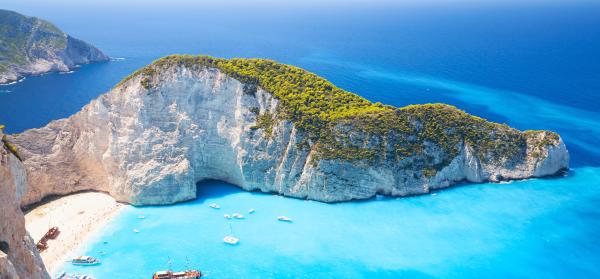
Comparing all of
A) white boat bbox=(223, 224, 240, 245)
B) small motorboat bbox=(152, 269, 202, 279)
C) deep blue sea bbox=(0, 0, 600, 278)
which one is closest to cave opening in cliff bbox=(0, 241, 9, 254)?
small motorboat bbox=(152, 269, 202, 279)

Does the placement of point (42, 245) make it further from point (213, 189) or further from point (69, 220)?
point (213, 189)

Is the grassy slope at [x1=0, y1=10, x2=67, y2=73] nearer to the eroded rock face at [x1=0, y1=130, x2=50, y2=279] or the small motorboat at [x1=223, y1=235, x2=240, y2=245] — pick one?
the small motorboat at [x1=223, y1=235, x2=240, y2=245]

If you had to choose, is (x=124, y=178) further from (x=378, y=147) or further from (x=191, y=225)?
(x=378, y=147)

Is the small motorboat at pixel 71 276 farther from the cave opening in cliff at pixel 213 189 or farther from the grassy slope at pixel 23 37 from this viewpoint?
the grassy slope at pixel 23 37

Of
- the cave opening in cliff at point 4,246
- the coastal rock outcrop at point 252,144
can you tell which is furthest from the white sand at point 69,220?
the cave opening in cliff at point 4,246

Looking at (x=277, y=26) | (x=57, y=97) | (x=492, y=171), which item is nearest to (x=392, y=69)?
(x=492, y=171)

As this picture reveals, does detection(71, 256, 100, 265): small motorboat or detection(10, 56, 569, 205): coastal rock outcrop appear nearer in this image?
detection(71, 256, 100, 265): small motorboat
